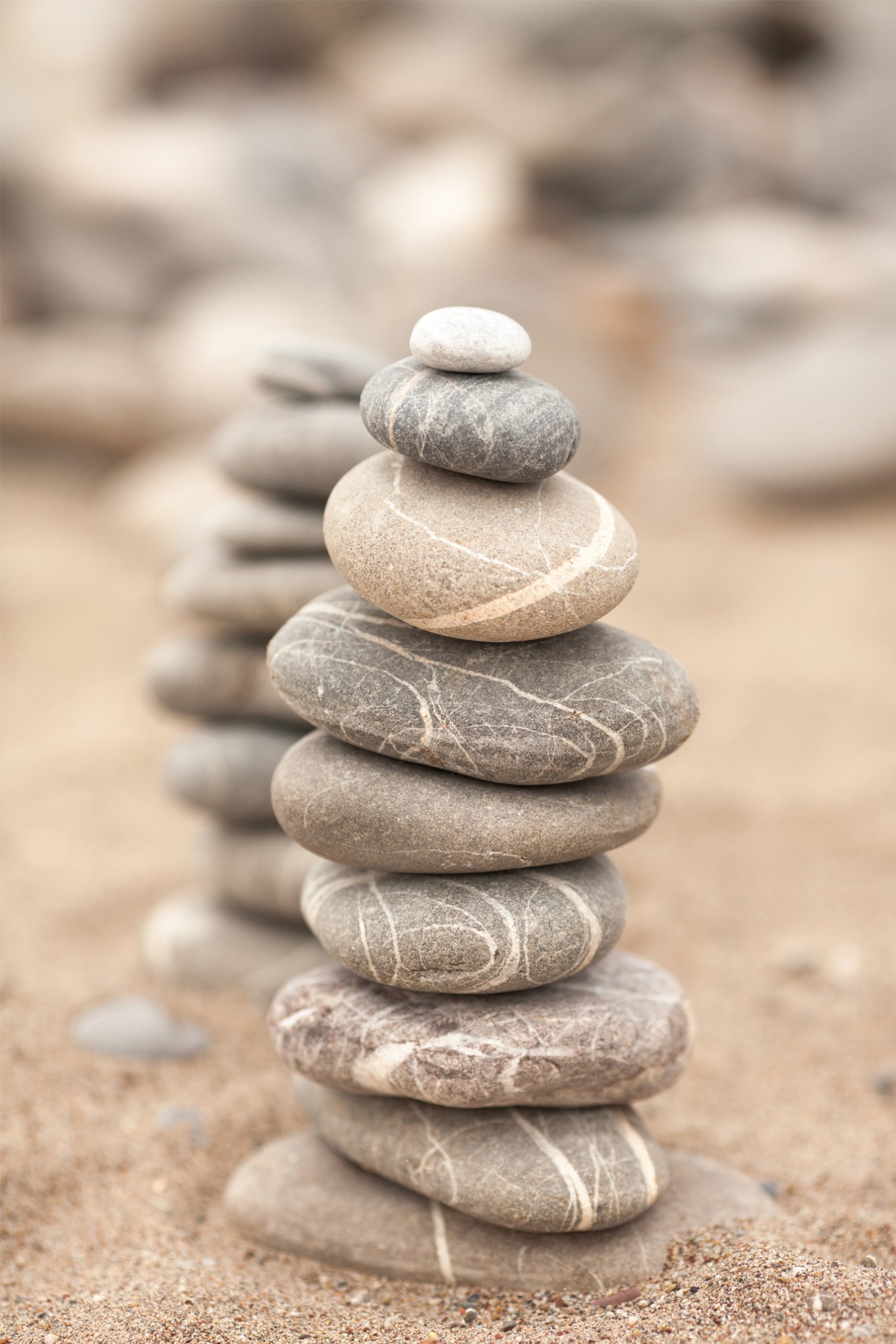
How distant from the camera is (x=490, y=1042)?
285 centimetres

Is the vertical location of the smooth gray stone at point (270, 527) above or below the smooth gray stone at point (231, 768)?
above

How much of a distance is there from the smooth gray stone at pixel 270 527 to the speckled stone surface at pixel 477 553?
1218mm

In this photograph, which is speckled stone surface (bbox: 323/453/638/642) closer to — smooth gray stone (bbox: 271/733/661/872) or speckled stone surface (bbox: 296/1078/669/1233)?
smooth gray stone (bbox: 271/733/661/872)

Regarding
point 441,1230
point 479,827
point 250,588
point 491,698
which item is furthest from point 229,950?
point 491,698

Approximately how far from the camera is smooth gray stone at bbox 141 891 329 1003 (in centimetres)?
442

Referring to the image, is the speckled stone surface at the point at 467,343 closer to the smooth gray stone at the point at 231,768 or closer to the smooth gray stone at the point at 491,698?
the smooth gray stone at the point at 491,698

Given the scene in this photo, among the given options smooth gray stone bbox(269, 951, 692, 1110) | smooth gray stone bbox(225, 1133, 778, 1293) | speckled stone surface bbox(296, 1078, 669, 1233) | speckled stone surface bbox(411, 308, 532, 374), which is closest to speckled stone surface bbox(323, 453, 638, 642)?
speckled stone surface bbox(411, 308, 532, 374)

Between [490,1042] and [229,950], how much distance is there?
1.86 meters

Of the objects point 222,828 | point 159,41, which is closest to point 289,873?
point 222,828

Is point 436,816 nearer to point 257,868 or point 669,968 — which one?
point 257,868

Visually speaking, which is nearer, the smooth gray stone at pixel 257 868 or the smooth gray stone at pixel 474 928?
the smooth gray stone at pixel 474 928

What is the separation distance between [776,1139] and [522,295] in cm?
879

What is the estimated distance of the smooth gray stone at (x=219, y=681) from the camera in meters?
4.36

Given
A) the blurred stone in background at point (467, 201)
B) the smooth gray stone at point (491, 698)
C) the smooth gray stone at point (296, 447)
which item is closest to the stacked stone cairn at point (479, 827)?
the smooth gray stone at point (491, 698)
